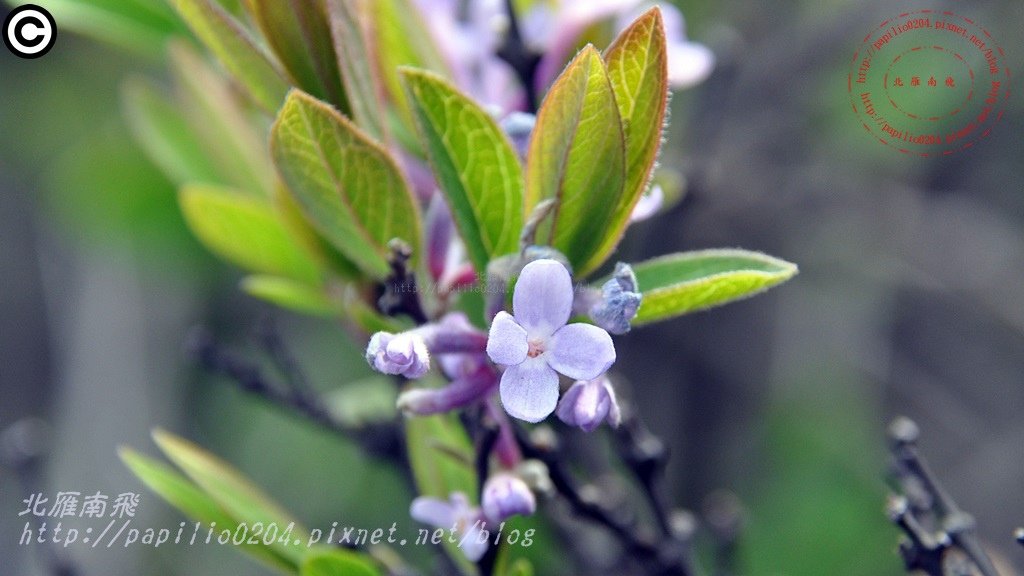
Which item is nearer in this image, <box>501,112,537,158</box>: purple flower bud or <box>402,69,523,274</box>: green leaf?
<box>402,69,523,274</box>: green leaf

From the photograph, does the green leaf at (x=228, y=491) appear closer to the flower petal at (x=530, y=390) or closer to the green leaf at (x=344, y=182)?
the green leaf at (x=344, y=182)

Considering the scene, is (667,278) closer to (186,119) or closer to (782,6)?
(186,119)

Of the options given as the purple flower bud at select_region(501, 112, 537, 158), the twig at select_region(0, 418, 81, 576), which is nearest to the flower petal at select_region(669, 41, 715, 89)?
the purple flower bud at select_region(501, 112, 537, 158)

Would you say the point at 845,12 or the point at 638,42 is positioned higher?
the point at 638,42

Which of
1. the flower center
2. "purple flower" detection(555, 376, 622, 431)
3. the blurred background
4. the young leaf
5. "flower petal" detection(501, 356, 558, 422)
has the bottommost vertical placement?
the blurred background

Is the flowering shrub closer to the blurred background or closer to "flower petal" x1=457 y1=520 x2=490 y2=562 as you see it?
"flower petal" x1=457 y1=520 x2=490 y2=562

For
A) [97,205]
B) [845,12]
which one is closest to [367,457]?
[97,205]
